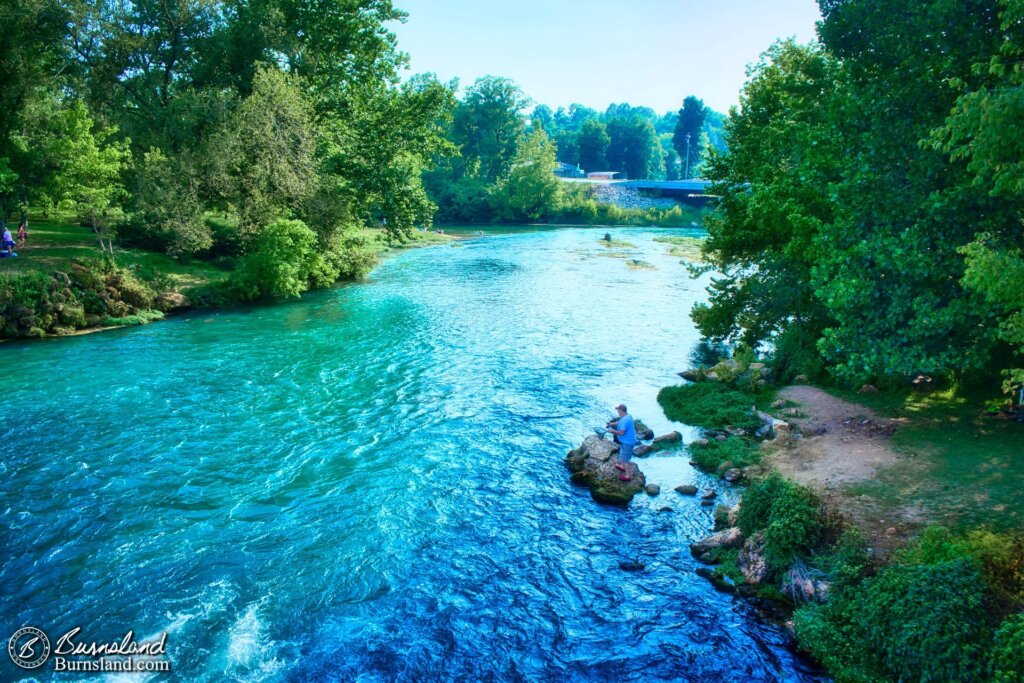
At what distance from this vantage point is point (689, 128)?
6260 inches

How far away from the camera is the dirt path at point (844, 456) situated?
49.2 ft

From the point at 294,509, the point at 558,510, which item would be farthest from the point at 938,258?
the point at 294,509

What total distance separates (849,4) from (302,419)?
2307 centimetres

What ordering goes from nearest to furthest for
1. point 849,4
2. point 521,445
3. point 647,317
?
point 849,4, point 521,445, point 647,317

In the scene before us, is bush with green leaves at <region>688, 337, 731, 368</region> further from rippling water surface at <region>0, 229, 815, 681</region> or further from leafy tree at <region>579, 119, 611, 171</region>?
leafy tree at <region>579, 119, 611, 171</region>

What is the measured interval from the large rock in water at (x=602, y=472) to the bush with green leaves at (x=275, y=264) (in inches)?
1158

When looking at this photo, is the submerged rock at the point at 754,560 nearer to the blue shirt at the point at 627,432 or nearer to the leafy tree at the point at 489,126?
the blue shirt at the point at 627,432

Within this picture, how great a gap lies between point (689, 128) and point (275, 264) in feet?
454

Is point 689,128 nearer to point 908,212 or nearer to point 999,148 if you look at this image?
point 908,212

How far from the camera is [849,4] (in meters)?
20.1

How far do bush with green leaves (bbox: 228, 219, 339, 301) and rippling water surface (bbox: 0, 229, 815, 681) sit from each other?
30.7ft

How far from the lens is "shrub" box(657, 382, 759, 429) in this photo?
24172 mm

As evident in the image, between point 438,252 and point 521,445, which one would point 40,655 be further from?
point 438,252

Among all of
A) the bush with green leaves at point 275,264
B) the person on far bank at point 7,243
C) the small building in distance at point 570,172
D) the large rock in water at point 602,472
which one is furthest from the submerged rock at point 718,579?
the small building in distance at point 570,172
